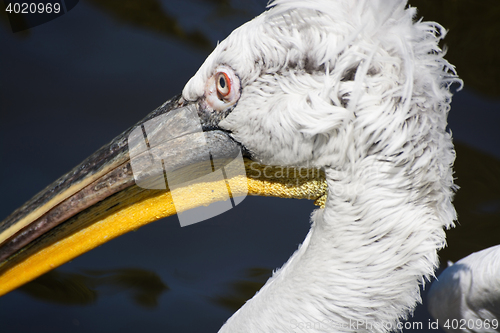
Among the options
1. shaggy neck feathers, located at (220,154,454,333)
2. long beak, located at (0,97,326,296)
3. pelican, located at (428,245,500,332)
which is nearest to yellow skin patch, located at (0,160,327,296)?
long beak, located at (0,97,326,296)

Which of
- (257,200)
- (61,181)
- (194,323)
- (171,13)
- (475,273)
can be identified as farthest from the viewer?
(171,13)

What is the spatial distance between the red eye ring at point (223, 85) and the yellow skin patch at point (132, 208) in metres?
0.26

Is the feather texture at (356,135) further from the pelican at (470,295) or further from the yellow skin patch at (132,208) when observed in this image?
the pelican at (470,295)

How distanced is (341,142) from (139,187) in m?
0.71

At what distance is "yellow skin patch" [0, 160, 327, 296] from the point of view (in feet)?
5.08

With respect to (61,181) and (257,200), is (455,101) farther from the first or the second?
(61,181)

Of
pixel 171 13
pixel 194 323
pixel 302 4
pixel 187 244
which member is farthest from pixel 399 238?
pixel 171 13

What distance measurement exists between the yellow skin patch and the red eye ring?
265 mm

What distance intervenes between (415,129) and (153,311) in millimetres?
2227

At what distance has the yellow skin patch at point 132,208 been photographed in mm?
1548

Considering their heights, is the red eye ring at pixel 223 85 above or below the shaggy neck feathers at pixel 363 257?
above

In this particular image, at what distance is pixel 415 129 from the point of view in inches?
46.2

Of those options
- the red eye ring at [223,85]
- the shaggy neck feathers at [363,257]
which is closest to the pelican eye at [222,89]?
the red eye ring at [223,85]

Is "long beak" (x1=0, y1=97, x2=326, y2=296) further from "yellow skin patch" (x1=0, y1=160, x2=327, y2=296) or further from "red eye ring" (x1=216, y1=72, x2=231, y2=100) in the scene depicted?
"red eye ring" (x1=216, y1=72, x2=231, y2=100)
